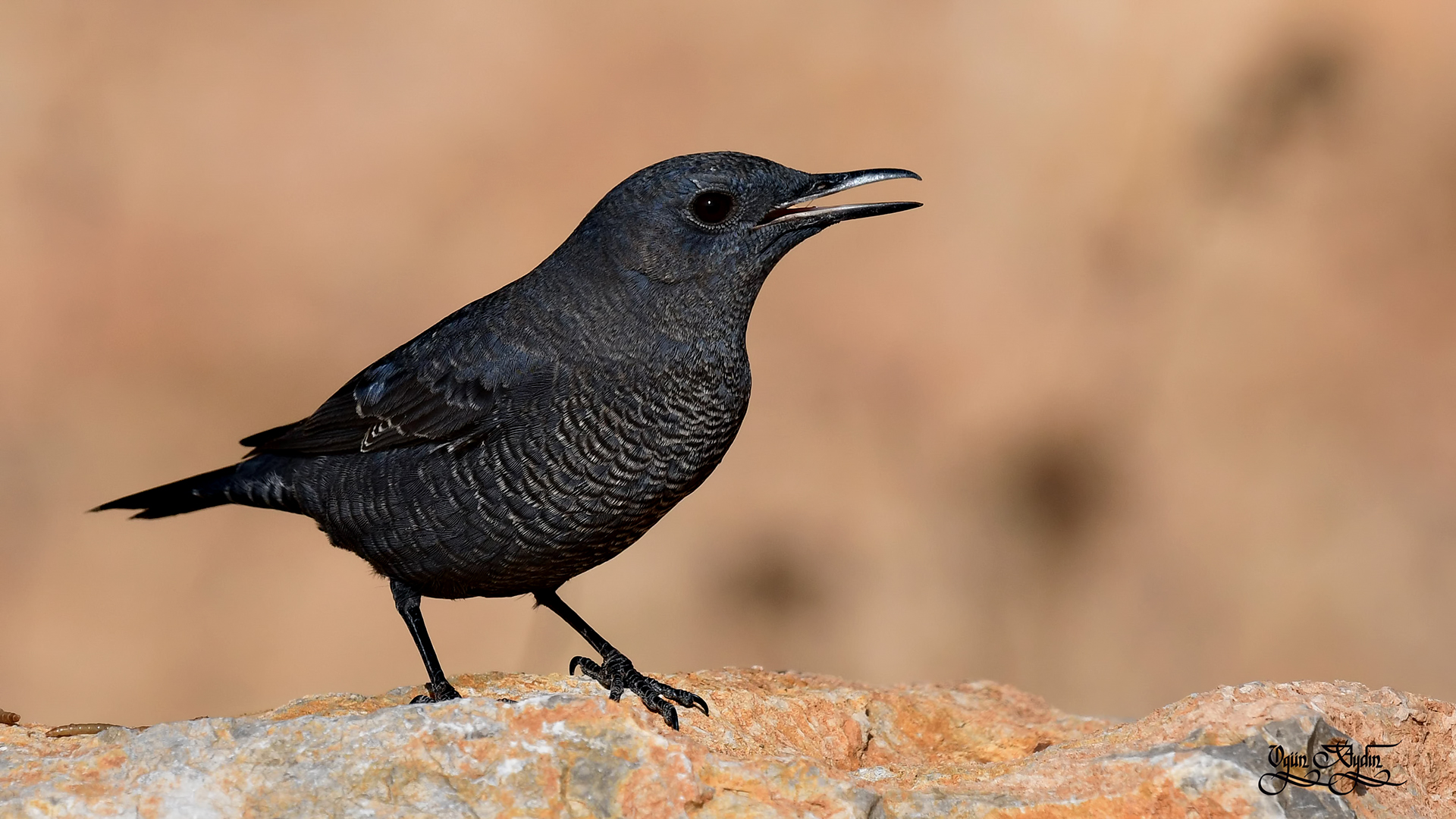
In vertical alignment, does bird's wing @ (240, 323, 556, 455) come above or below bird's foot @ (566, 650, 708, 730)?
above

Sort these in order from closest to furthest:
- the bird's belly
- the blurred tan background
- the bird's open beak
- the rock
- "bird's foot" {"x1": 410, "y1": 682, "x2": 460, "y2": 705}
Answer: the rock
the bird's belly
"bird's foot" {"x1": 410, "y1": 682, "x2": 460, "y2": 705}
the bird's open beak
the blurred tan background

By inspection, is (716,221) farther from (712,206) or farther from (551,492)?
Answer: (551,492)

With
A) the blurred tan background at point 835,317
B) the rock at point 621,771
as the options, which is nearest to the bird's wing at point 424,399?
the rock at point 621,771

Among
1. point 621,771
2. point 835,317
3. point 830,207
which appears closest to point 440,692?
point 621,771

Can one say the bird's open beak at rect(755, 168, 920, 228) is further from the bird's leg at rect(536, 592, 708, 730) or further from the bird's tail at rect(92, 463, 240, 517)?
the bird's tail at rect(92, 463, 240, 517)

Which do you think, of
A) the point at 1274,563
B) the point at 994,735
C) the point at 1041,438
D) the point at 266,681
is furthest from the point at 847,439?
the point at 994,735

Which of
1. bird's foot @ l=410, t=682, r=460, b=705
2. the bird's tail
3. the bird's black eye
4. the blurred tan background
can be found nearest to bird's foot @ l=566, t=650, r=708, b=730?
bird's foot @ l=410, t=682, r=460, b=705
